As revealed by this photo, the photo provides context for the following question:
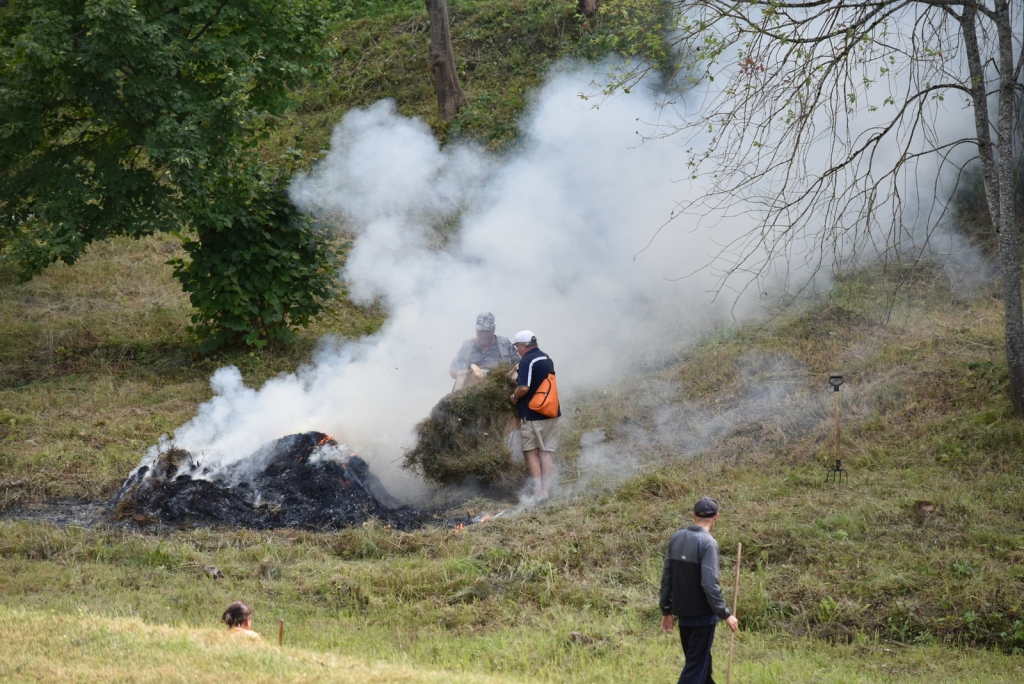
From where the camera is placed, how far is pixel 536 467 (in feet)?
31.8

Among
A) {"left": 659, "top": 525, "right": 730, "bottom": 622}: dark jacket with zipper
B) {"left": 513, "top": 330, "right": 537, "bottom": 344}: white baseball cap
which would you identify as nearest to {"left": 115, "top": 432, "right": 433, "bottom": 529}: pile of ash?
{"left": 513, "top": 330, "right": 537, "bottom": 344}: white baseball cap

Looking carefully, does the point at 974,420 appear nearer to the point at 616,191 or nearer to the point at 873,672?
the point at 873,672

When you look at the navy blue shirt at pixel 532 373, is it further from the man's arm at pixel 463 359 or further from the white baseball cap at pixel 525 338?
the man's arm at pixel 463 359

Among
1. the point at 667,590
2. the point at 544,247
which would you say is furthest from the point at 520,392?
the point at 544,247

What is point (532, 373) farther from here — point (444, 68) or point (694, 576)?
point (444, 68)

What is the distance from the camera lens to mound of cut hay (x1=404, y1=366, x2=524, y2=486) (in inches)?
381

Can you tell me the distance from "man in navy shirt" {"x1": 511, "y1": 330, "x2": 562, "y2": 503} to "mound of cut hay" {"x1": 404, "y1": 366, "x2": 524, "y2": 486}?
184 millimetres

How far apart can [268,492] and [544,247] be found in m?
6.99

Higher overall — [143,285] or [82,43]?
[82,43]

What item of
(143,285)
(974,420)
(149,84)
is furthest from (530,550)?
(143,285)

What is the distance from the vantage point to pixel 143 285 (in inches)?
696

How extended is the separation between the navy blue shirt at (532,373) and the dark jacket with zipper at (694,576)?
4.13 metres

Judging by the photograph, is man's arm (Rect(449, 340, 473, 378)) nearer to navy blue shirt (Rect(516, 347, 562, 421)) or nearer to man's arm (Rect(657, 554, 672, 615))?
navy blue shirt (Rect(516, 347, 562, 421))

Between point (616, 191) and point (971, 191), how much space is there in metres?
5.25
